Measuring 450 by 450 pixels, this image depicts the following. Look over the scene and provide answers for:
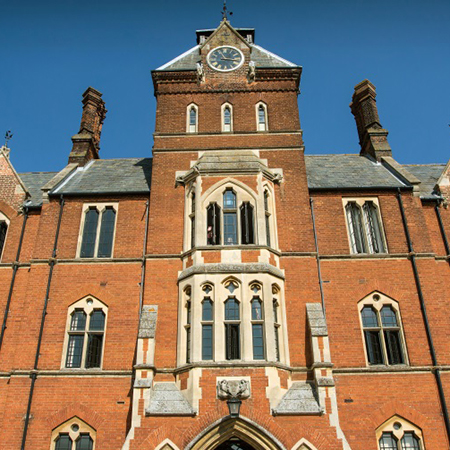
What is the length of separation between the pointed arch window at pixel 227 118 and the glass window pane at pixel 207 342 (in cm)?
842

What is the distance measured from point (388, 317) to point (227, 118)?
9909 millimetres

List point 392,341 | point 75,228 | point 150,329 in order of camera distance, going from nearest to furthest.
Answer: point 150,329, point 392,341, point 75,228

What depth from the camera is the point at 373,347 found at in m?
15.7

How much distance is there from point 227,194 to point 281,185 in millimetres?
2174

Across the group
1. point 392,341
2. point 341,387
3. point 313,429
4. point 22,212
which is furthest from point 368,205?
point 22,212

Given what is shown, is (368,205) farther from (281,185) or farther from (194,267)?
(194,267)

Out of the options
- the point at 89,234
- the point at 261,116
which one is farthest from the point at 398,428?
the point at 261,116

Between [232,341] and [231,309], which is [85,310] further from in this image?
[232,341]

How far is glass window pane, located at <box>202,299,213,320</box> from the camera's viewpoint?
15.1m

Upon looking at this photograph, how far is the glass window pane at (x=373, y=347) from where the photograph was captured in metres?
15.5

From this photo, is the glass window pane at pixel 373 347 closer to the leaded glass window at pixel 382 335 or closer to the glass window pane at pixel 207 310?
the leaded glass window at pixel 382 335

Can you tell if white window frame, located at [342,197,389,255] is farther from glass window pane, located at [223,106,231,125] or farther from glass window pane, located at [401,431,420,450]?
glass window pane, located at [401,431,420,450]

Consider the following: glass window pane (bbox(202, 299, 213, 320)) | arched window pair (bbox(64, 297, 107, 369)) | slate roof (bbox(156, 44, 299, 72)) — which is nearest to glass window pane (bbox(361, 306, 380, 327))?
glass window pane (bbox(202, 299, 213, 320))

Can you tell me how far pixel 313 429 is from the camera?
13289 mm
